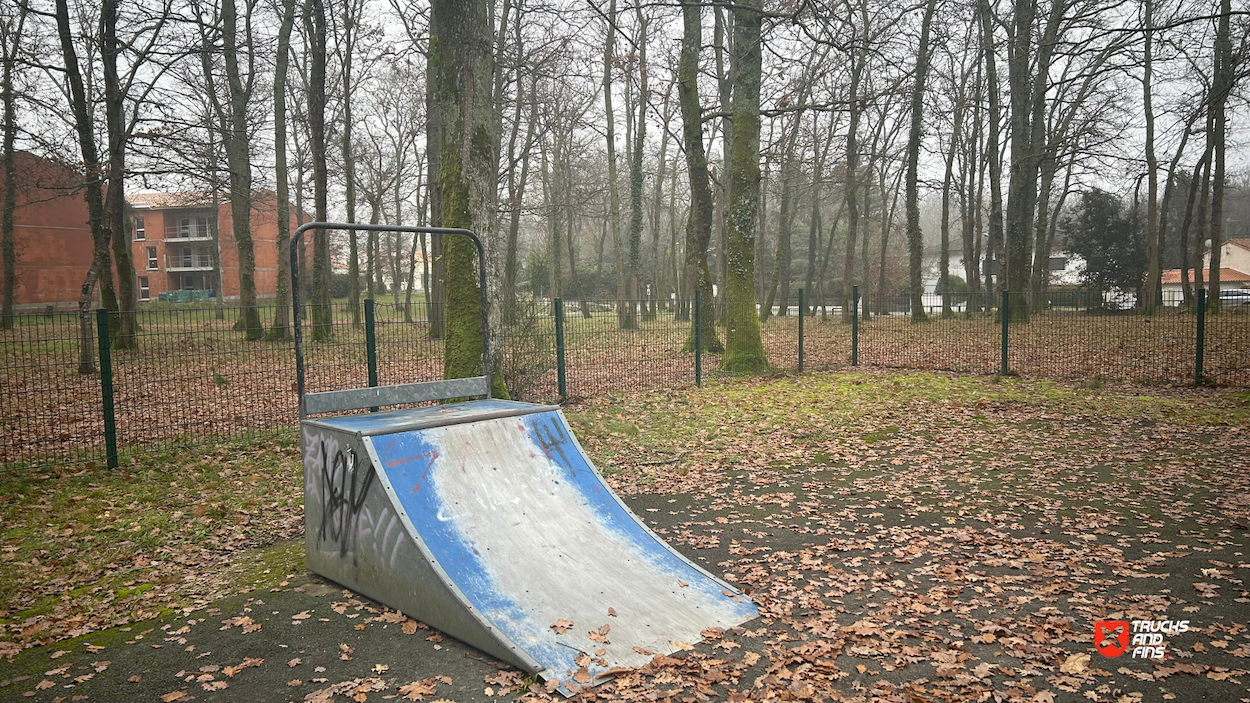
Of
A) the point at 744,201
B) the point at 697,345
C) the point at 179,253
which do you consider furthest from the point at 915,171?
the point at 179,253

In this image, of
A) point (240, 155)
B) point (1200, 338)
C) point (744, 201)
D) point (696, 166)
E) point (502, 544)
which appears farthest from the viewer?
point (240, 155)

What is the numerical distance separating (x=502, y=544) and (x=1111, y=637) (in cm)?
345

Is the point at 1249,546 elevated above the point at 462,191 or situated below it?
below

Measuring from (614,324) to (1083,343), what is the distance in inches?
366

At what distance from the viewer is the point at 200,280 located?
59062 mm

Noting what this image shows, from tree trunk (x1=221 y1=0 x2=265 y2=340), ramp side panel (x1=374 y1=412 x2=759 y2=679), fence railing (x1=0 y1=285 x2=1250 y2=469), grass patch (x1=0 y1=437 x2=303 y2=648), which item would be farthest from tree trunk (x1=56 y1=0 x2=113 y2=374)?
ramp side panel (x1=374 y1=412 x2=759 y2=679)

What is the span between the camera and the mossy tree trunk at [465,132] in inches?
363

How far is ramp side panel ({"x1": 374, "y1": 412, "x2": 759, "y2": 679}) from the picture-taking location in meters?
4.14

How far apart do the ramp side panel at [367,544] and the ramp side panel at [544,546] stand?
0.31 feet

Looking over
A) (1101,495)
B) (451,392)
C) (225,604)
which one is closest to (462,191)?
(451,392)

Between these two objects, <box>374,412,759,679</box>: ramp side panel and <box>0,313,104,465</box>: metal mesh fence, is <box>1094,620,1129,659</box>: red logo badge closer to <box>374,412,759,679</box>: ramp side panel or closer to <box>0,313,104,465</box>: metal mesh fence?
<box>374,412,759,679</box>: ramp side panel

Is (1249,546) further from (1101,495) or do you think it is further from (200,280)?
(200,280)

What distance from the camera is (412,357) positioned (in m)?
11.2

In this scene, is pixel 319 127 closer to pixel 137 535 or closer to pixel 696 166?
pixel 696 166
